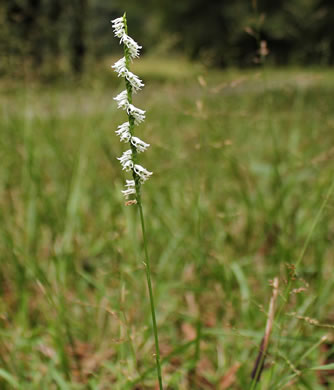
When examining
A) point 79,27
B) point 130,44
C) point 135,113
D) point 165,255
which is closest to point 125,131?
point 135,113

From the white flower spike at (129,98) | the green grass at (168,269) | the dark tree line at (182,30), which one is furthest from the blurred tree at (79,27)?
the white flower spike at (129,98)

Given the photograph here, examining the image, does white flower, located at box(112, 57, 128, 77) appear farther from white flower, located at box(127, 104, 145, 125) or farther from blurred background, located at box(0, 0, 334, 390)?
blurred background, located at box(0, 0, 334, 390)

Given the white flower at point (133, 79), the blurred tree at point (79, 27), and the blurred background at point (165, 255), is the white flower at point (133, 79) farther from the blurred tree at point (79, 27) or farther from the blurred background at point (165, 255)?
the blurred tree at point (79, 27)

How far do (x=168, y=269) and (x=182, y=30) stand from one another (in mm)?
15481

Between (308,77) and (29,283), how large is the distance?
5.44 ft

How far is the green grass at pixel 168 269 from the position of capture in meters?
1.30

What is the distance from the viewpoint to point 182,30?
15.7 m

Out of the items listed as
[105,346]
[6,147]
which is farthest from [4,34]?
[105,346]

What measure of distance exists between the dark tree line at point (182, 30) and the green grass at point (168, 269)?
453 millimetres

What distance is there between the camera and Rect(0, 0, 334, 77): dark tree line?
8.10 feet

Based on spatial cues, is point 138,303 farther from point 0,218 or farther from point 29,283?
point 0,218

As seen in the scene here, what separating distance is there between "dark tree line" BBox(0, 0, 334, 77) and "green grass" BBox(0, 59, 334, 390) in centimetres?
45

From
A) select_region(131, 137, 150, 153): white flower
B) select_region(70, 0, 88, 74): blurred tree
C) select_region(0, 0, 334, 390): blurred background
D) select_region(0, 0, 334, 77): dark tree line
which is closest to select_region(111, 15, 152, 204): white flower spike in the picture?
select_region(131, 137, 150, 153): white flower

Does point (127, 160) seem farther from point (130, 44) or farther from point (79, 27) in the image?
point (79, 27)
